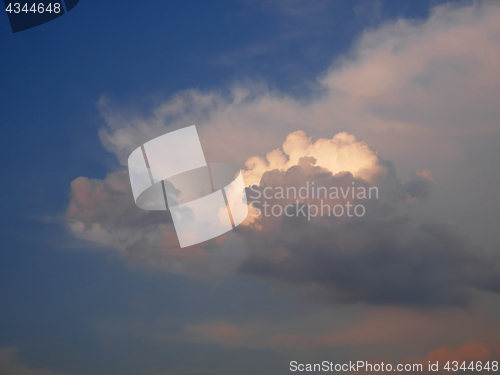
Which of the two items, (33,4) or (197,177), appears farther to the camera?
(33,4)

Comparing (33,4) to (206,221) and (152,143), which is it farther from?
(206,221)

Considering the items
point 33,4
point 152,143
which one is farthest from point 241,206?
point 33,4

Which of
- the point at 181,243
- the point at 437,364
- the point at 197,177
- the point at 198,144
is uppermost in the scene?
the point at 198,144

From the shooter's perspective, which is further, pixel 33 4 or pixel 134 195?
pixel 33 4

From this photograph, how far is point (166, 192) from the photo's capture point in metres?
14.8

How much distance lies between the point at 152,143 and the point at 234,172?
4.33 m

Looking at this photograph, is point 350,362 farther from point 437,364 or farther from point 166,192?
point 166,192

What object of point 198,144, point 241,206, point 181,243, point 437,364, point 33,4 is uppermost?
point 33,4

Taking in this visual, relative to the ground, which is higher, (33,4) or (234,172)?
(33,4)

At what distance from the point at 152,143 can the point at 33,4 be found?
33.9 ft

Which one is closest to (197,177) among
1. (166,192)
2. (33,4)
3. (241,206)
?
(166,192)

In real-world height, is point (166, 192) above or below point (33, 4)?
below

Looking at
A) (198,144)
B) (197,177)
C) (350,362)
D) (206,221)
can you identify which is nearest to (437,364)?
(350,362)

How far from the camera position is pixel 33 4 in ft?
55.0
